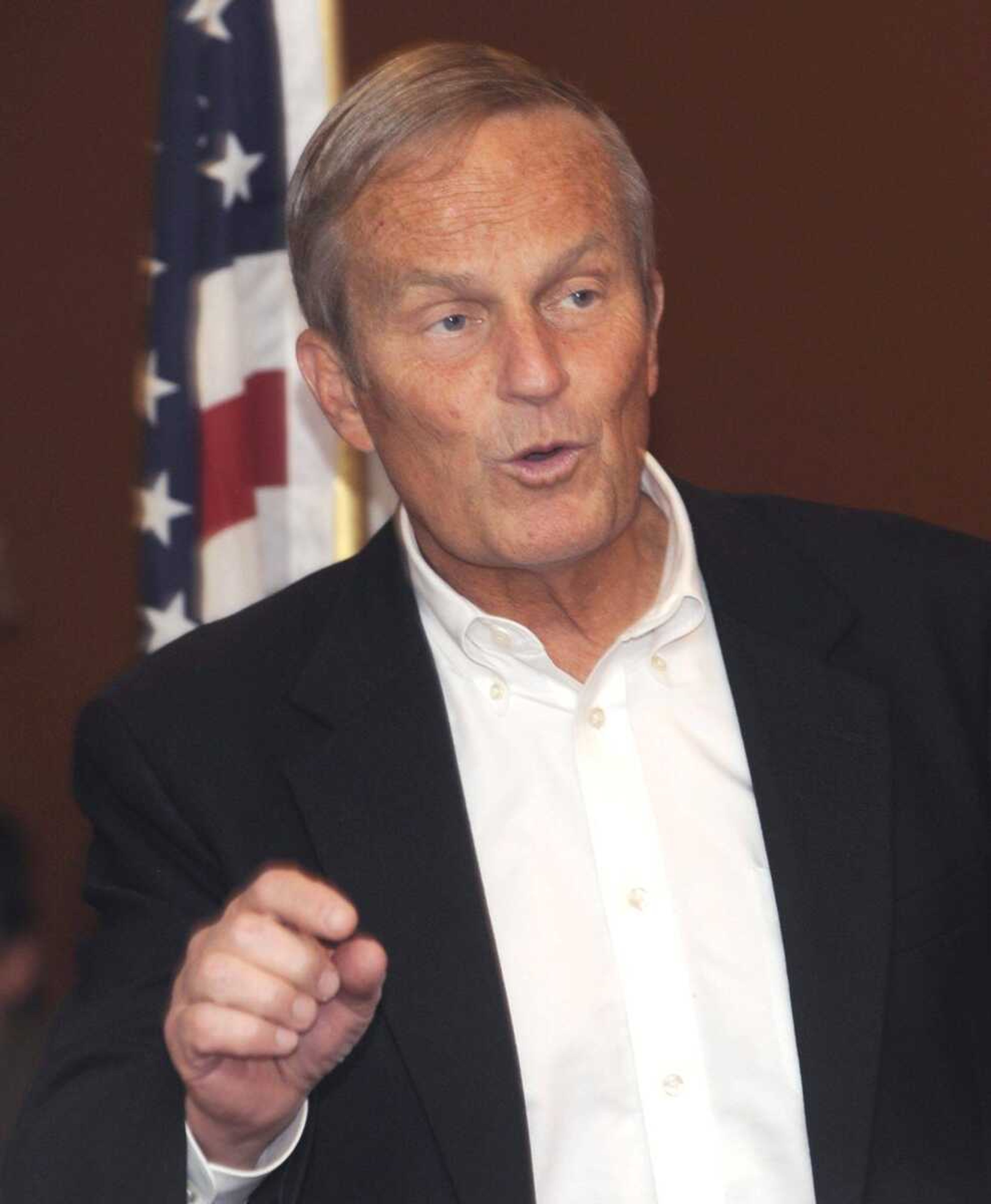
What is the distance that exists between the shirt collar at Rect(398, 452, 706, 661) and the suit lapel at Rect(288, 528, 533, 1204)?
1.5 inches

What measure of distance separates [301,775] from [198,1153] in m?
0.44

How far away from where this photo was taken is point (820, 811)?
6.93 ft

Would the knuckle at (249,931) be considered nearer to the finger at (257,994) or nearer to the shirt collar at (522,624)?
the finger at (257,994)

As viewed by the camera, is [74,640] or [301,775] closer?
[301,775]

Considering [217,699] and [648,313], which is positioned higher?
[648,313]

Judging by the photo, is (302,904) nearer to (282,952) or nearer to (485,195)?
(282,952)

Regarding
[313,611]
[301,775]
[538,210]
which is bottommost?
[301,775]

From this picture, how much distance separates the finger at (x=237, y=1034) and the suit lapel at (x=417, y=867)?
1.28ft

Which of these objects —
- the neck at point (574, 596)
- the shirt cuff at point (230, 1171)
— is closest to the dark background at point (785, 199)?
the neck at point (574, 596)

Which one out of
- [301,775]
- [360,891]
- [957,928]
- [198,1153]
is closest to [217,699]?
[301,775]

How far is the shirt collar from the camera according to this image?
7.30 feet

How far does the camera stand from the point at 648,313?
2.31 meters

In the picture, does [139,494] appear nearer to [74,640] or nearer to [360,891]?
[74,640]

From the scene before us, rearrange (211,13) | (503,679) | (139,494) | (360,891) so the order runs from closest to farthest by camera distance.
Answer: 1. (360,891)
2. (503,679)
3. (211,13)
4. (139,494)
